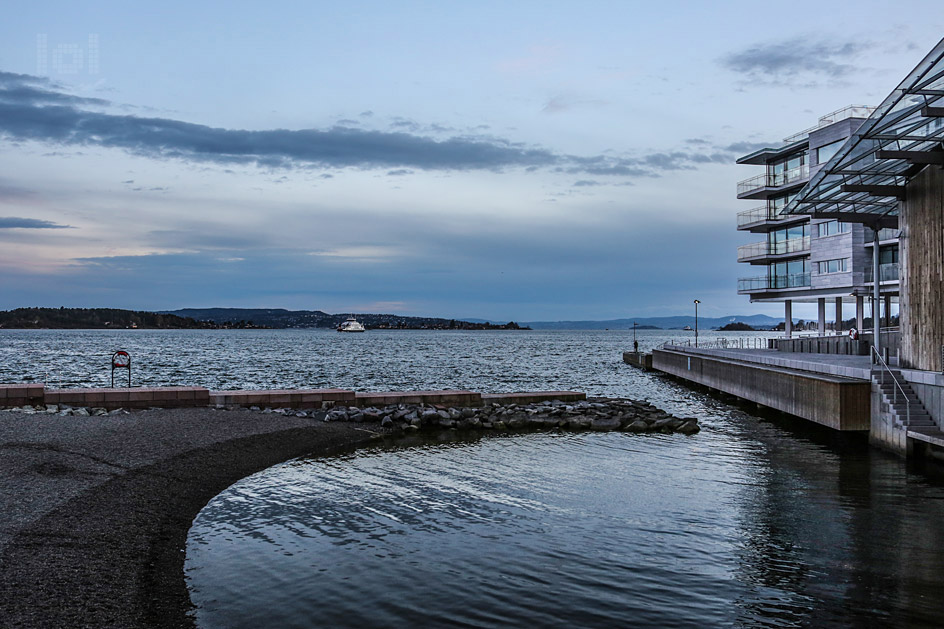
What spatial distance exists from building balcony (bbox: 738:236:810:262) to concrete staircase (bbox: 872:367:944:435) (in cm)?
3317

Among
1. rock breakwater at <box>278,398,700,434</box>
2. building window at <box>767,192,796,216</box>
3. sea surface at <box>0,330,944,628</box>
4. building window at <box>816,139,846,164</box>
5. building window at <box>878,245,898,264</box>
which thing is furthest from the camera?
building window at <box>767,192,796,216</box>

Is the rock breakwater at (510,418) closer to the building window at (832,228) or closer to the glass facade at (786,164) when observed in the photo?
the building window at (832,228)

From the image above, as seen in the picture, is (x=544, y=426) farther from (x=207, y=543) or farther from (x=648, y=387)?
(x=648, y=387)

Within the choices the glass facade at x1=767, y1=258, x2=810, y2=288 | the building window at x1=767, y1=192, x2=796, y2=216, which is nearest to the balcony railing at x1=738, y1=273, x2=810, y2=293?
the glass facade at x1=767, y1=258, x2=810, y2=288

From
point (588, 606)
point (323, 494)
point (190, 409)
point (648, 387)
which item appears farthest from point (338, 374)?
point (588, 606)

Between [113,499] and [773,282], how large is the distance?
5265 cm

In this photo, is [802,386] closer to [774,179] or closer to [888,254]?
[888,254]

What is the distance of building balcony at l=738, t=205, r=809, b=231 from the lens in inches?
2150

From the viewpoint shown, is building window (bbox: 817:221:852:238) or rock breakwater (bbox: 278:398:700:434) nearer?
rock breakwater (bbox: 278:398:700:434)

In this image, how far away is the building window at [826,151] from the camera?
4703 centimetres

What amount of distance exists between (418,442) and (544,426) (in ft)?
20.2

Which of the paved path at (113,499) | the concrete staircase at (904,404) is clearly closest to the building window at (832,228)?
the concrete staircase at (904,404)

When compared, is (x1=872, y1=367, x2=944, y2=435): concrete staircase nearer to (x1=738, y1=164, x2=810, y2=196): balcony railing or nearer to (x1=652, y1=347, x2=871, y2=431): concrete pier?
(x1=652, y1=347, x2=871, y2=431): concrete pier

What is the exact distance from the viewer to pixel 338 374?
5625 centimetres
